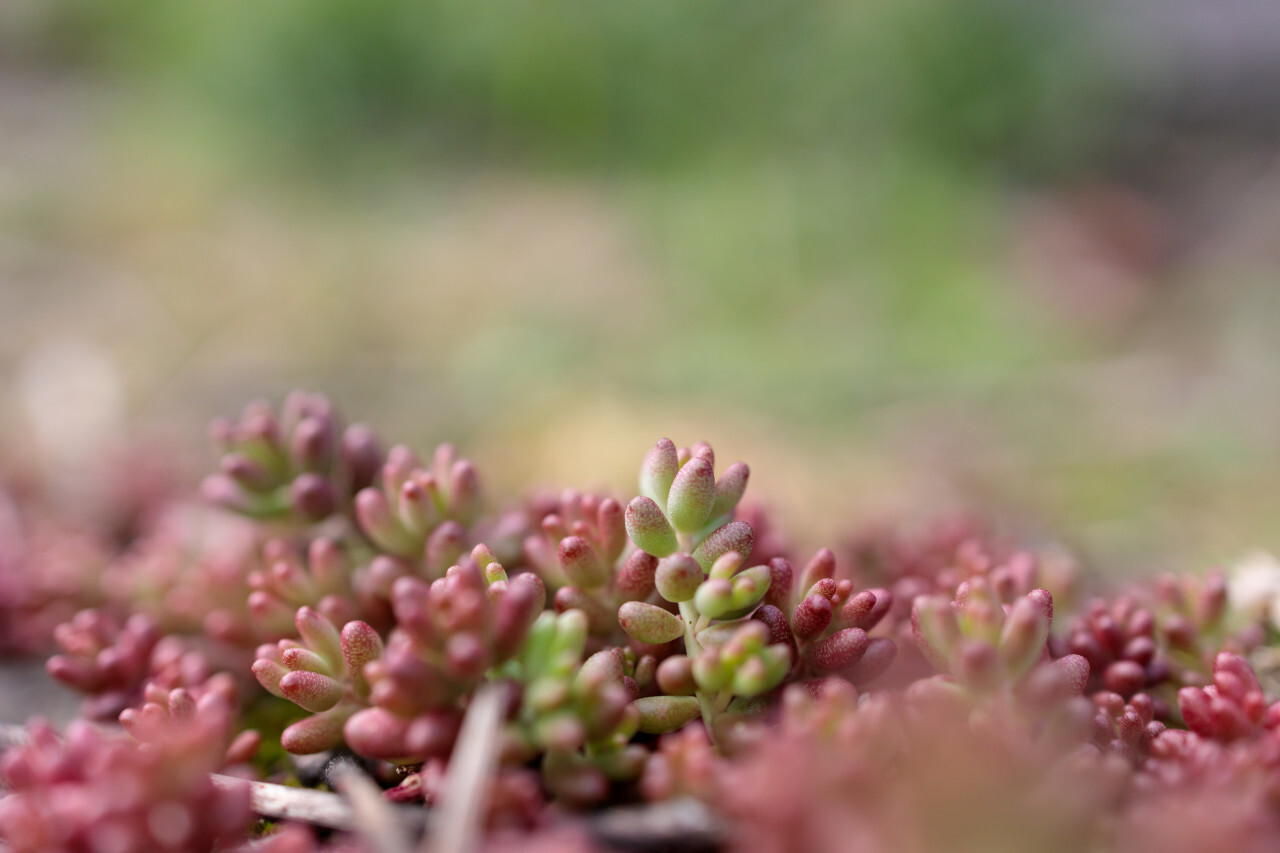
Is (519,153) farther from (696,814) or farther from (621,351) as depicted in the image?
(696,814)

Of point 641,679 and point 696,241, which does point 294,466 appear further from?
point 696,241

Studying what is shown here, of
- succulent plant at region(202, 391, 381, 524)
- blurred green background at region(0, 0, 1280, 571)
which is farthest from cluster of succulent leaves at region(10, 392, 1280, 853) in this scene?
blurred green background at region(0, 0, 1280, 571)

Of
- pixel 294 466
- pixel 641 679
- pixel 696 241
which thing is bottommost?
pixel 641 679

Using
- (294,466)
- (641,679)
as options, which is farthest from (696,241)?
(641,679)

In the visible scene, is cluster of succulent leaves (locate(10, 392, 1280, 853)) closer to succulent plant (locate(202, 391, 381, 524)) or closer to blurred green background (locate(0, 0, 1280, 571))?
succulent plant (locate(202, 391, 381, 524))

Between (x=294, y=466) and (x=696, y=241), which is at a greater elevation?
(x=696, y=241)

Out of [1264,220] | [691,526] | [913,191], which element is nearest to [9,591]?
[691,526]

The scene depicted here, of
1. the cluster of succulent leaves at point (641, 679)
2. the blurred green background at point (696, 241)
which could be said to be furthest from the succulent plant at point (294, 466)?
the blurred green background at point (696, 241)
